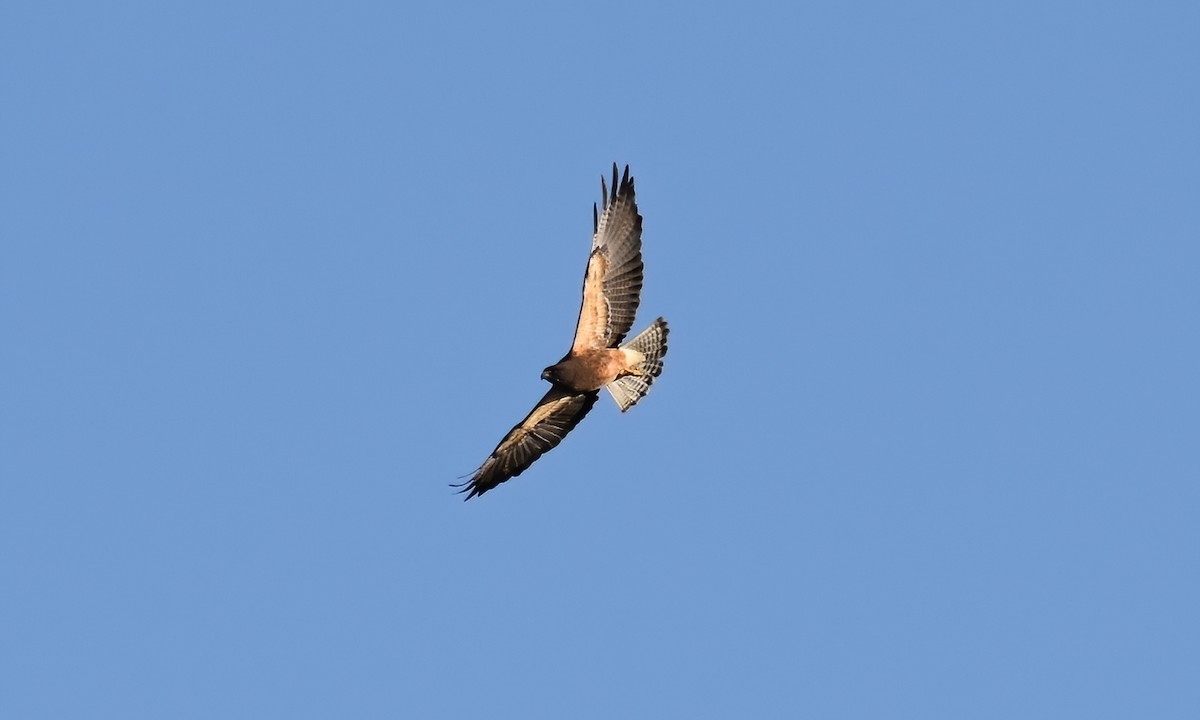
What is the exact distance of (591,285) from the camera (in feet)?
90.2

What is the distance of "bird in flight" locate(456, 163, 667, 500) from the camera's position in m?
27.5

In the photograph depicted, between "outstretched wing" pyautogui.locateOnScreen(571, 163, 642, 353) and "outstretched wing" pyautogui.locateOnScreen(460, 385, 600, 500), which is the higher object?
"outstretched wing" pyautogui.locateOnScreen(571, 163, 642, 353)

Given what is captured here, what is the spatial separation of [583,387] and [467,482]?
6.54ft

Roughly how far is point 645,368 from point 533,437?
5.06 feet

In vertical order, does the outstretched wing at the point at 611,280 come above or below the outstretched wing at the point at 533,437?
above

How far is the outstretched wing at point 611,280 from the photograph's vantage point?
90.4ft

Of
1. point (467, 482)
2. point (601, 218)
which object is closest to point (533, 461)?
point (467, 482)

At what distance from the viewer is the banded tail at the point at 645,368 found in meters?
28.0

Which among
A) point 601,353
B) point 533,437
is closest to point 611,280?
point 601,353

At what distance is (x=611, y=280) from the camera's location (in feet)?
90.9

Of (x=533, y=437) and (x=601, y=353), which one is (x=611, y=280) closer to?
(x=601, y=353)

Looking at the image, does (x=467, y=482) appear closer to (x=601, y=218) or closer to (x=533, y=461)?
(x=533, y=461)

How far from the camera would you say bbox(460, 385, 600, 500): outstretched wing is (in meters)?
27.9

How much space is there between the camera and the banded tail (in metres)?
28.0
